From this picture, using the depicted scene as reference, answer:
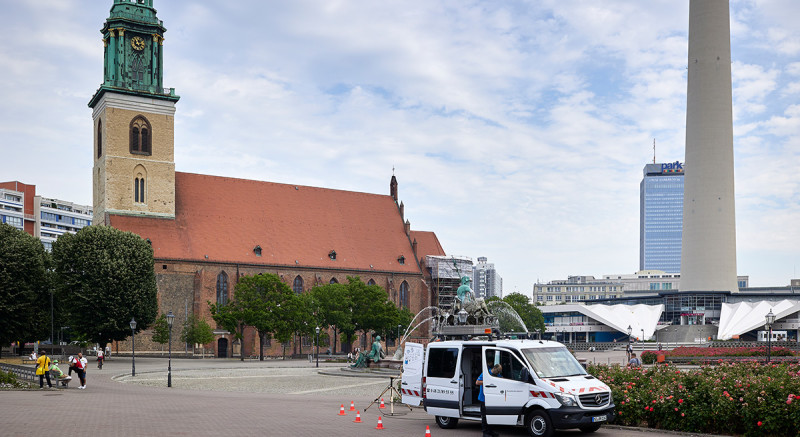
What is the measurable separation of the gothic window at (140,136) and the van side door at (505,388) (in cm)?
6581

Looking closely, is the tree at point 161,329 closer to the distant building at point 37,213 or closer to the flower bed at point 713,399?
the flower bed at point 713,399

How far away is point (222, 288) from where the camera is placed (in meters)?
80.5

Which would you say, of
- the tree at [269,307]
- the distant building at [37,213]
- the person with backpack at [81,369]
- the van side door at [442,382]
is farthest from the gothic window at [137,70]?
the distant building at [37,213]

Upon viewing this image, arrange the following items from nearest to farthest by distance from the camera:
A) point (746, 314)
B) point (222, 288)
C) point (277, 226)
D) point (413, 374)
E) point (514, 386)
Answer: point (514, 386)
point (413, 374)
point (222, 288)
point (277, 226)
point (746, 314)

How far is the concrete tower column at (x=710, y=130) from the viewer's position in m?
92.6

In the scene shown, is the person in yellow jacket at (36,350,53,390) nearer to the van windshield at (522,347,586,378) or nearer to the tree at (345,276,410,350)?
the van windshield at (522,347,586,378)

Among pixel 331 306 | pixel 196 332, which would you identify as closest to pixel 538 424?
pixel 196 332

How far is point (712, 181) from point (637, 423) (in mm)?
79782

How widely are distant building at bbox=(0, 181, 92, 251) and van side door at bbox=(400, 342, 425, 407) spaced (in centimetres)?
13178

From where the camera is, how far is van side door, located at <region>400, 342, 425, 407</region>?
22000 millimetres

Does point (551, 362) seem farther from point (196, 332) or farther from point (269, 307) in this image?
point (196, 332)

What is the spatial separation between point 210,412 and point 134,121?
197 ft

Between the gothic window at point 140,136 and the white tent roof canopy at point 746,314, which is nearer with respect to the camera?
the gothic window at point 140,136

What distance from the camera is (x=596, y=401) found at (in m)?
17.9
